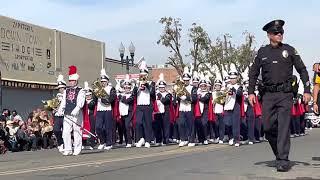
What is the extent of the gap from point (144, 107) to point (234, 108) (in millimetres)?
2636

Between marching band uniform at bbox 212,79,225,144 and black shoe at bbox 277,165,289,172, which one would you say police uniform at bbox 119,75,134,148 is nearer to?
marching band uniform at bbox 212,79,225,144

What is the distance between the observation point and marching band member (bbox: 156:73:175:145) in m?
19.8

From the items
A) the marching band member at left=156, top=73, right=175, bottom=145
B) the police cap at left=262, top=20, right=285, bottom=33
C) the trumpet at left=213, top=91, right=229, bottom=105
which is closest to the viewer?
the police cap at left=262, top=20, right=285, bottom=33

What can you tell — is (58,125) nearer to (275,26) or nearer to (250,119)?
(250,119)

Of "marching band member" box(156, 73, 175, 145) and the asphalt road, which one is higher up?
"marching band member" box(156, 73, 175, 145)

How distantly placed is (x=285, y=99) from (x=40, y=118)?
1338cm

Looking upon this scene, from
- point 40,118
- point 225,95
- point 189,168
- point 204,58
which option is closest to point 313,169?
point 189,168

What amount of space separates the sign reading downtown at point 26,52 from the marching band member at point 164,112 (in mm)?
10031

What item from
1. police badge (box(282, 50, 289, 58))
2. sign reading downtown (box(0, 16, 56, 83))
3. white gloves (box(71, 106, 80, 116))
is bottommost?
white gloves (box(71, 106, 80, 116))

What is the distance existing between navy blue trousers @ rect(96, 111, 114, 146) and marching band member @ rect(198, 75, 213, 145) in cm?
279

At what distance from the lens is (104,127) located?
1883 centimetres

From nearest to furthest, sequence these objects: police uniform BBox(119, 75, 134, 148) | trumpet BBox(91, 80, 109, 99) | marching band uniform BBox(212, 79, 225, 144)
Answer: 1. trumpet BBox(91, 80, 109, 99)
2. police uniform BBox(119, 75, 134, 148)
3. marching band uniform BBox(212, 79, 225, 144)

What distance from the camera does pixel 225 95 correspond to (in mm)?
18984

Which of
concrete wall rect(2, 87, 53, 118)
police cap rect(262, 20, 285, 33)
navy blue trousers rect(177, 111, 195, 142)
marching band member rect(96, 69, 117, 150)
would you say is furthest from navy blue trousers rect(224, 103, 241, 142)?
concrete wall rect(2, 87, 53, 118)
